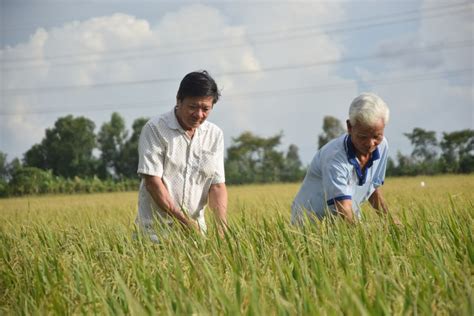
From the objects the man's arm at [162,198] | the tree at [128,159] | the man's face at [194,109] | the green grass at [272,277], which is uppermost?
the tree at [128,159]

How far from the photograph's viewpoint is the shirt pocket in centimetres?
Answer: 333

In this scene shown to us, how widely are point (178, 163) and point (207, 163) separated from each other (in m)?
0.17

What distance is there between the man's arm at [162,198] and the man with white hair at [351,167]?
608 millimetres

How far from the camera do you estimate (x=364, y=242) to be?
7.89 ft

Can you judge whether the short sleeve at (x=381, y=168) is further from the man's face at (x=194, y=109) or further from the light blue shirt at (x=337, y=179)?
the man's face at (x=194, y=109)

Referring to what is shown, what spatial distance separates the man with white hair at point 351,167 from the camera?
9.02ft

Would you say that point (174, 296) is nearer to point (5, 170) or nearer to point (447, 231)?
point (447, 231)

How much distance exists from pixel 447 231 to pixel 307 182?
33.0 inches

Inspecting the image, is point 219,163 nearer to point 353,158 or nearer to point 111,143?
point 353,158


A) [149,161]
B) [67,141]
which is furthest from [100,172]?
[149,161]

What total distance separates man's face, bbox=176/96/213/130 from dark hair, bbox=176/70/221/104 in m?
0.03

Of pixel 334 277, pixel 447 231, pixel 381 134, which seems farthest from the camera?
pixel 381 134

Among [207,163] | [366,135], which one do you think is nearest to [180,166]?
[207,163]

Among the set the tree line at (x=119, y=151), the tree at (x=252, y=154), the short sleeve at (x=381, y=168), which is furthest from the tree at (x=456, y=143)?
the short sleeve at (x=381, y=168)
